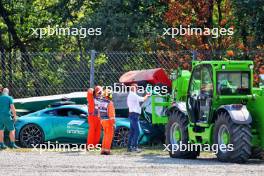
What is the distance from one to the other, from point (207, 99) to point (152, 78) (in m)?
5.50

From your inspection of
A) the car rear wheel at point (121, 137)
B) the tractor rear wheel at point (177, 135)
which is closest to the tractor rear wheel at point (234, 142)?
the tractor rear wheel at point (177, 135)

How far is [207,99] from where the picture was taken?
20.0 metres

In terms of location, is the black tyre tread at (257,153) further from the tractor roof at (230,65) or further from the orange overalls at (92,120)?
the orange overalls at (92,120)

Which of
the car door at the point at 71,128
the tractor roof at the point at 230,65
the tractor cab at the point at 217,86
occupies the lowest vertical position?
the car door at the point at 71,128

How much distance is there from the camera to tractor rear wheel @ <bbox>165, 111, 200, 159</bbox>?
20.6 meters

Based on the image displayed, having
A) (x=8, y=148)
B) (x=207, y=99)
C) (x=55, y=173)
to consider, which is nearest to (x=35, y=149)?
(x=8, y=148)

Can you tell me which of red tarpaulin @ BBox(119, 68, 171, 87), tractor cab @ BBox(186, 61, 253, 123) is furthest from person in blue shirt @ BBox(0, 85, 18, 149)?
tractor cab @ BBox(186, 61, 253, 123)

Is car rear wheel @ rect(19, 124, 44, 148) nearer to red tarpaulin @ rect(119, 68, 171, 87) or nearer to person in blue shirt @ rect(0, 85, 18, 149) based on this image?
person in blue shirt @ rect(0, 85, 18, 149)

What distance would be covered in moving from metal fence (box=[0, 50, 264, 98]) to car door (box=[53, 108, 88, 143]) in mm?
1836

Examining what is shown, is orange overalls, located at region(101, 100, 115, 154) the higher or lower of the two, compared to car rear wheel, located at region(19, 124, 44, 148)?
higher

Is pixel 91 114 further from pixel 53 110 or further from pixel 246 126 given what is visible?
pixel 246 126

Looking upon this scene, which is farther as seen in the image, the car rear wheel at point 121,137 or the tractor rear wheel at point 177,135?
the car rear wheel at point 121,137

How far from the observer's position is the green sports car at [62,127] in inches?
972

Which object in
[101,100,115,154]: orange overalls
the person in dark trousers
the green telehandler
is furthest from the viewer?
the person in dark trousers
